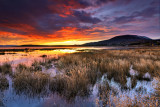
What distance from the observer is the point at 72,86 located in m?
3.40

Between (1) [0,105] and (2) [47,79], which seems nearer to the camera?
(1) [0,105]

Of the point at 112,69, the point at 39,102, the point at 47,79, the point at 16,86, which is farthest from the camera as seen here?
the point at 112,69

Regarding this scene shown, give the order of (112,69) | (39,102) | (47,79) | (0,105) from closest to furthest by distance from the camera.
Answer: (0,105), (39,102), (47,79), (112,69)

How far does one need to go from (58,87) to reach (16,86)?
1.80 m

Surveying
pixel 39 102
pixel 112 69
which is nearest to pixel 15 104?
pixel 39 102

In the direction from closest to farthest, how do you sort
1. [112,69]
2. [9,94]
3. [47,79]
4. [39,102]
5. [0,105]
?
1. [0,105]
2. [39,102]
3. [9,94]
4. [47,79]
5. [112,69]

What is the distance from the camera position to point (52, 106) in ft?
8.70

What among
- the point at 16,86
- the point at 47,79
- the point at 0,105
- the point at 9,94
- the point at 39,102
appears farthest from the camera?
the point at 47,79

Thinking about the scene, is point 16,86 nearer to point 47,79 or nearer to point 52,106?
point 47,79

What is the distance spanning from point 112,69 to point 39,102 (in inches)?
189

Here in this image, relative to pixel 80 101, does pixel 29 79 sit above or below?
above

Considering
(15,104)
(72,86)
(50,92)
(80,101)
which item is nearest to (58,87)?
(50,92)

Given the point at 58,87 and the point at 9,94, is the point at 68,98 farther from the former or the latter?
the point at 9,94

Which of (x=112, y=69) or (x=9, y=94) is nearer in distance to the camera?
(x=9, y=94)
